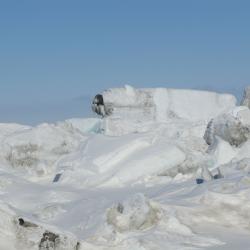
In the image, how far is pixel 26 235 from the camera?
259 inches

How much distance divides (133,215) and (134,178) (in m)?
8.59

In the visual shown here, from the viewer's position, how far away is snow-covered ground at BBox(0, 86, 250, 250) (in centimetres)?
773

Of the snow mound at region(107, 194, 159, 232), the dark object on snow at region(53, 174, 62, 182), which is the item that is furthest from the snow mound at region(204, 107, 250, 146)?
the snow mound at region(107, 194, 159, 232)

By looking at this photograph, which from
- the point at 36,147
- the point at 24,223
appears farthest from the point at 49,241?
the point at 36,147

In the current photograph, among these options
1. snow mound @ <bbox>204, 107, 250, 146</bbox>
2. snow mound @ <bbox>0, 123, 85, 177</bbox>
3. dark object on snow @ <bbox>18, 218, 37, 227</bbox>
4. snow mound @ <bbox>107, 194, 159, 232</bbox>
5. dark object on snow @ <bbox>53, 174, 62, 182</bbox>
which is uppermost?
snow mound @ <bbox>204, 107, 250, 146</bbox>

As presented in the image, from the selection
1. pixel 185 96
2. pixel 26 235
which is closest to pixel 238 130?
pixel 185 96

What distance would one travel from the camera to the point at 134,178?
17109mm

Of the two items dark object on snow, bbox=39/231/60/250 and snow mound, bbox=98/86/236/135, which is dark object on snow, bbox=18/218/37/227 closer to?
dark object on snow, bbox=39/231/60/250

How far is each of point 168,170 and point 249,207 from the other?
320 inches

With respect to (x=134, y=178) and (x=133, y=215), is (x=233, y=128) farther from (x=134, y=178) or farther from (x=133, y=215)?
(x=133, y=215)

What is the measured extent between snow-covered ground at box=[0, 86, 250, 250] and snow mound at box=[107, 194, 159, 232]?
1 centimetres

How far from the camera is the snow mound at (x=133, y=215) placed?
8.44 m

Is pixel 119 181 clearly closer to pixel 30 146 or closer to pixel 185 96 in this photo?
pixel 30 146

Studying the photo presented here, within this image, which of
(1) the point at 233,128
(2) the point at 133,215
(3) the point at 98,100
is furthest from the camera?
(3) the point at 98,100
